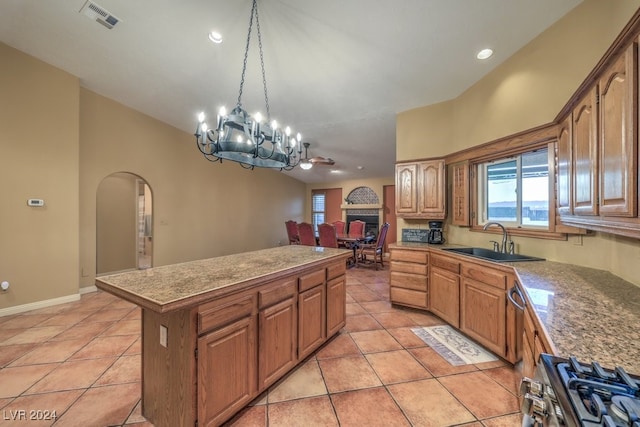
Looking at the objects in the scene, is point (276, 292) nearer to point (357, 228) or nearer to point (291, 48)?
point (291, 48)

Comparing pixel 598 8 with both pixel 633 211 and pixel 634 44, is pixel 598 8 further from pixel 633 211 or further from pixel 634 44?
pixel 633 211

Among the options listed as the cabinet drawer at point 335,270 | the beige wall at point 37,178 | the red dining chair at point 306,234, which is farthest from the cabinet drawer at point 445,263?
the beige wall at point 37,178

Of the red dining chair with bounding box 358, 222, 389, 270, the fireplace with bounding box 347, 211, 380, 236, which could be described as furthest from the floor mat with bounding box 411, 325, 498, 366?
the fireplace with bounding box 347, 211, 380, 236

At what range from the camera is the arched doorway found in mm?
Result: 5070

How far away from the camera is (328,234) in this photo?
17.3 ft

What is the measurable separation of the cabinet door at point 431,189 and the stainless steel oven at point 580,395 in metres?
2.76

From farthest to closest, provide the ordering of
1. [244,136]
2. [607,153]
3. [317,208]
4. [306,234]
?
[317,208] → [306,234] → [244,136] → [607,153]

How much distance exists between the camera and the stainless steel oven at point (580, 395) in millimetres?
577

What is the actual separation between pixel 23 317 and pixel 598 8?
249 inches

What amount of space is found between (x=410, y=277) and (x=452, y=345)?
3.00ft

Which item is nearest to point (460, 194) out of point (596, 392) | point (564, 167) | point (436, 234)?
point (436, 234)

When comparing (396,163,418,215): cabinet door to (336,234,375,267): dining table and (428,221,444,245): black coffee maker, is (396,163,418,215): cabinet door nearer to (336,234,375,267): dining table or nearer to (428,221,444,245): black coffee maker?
(428,221,444,245): black coffee maker

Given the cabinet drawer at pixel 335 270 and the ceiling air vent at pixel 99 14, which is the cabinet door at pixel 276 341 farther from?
the ceiling air vent at pixel 99 14

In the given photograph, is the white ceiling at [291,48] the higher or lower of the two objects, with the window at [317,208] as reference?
higher
